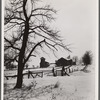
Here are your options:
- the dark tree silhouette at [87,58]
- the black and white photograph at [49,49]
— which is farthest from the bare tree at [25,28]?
the dark tree silhouette at [87,58]

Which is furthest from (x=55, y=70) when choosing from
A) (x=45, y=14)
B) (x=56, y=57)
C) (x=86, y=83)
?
(x=45, y=14)

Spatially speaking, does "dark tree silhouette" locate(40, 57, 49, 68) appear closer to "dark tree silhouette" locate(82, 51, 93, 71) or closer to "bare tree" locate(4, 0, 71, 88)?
"bare tree" locate(4, 0, 71, 88)

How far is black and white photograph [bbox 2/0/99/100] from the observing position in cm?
99

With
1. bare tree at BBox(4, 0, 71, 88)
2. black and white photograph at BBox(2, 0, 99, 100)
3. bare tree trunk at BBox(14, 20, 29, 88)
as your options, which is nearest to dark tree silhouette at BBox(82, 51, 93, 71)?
black and white photograph at BBox(2, 0, 99, 100)

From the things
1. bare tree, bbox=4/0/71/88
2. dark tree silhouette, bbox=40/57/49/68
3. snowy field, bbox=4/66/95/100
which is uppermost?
bare tree, bbox=4/0/71/88

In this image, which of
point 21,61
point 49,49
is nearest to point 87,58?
point 49,49

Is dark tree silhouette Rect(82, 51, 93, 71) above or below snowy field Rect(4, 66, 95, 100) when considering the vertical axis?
above

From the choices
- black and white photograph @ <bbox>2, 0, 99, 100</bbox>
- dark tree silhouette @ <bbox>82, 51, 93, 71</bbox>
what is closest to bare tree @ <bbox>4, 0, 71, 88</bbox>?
black and white photograph @ <bbox>2, 0, 99, 100</bbox>

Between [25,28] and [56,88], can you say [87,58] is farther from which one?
[25,28]

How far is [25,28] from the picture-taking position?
100 centimetres

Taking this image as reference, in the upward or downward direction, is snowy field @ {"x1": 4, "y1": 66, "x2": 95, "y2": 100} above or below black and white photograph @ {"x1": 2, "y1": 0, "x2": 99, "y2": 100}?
below

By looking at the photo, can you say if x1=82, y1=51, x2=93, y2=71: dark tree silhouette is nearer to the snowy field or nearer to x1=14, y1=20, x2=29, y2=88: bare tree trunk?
the snowy field

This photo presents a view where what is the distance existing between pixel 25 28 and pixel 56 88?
328 mm

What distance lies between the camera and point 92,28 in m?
1.05
